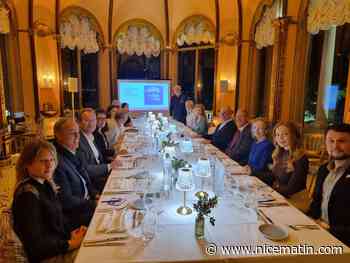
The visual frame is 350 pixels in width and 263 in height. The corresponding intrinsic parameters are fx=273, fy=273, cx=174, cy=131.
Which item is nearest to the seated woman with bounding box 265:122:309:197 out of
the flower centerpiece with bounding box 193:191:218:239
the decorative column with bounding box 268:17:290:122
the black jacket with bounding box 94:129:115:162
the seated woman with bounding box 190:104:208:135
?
the flower centerpiece with bounding box 193:191:218:239

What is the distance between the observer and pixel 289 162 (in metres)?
2.38

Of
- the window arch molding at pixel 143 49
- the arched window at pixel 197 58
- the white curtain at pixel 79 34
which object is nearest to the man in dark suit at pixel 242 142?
the arched window at pixel 197 58

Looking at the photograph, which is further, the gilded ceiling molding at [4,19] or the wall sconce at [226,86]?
the wall sconce at [226,86]

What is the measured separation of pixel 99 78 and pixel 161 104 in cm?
191

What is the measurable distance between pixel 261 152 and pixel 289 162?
460 mm

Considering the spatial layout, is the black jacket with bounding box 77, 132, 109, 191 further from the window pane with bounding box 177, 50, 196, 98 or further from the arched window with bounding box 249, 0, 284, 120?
the window pane with bounding box 177, 50, 196, 98

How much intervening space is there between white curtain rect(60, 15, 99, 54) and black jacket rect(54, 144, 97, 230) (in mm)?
5723

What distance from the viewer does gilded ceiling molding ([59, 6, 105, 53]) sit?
690 cm

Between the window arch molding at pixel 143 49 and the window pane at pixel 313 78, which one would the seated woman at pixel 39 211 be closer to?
the window pane at pixel 313 78

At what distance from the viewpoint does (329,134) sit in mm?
1980

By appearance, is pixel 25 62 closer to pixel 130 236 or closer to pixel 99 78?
pixel 99 78

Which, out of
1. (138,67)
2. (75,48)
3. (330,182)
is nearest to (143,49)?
(138,67)

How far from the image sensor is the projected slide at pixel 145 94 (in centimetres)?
777

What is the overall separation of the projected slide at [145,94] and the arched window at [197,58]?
0.62 m
